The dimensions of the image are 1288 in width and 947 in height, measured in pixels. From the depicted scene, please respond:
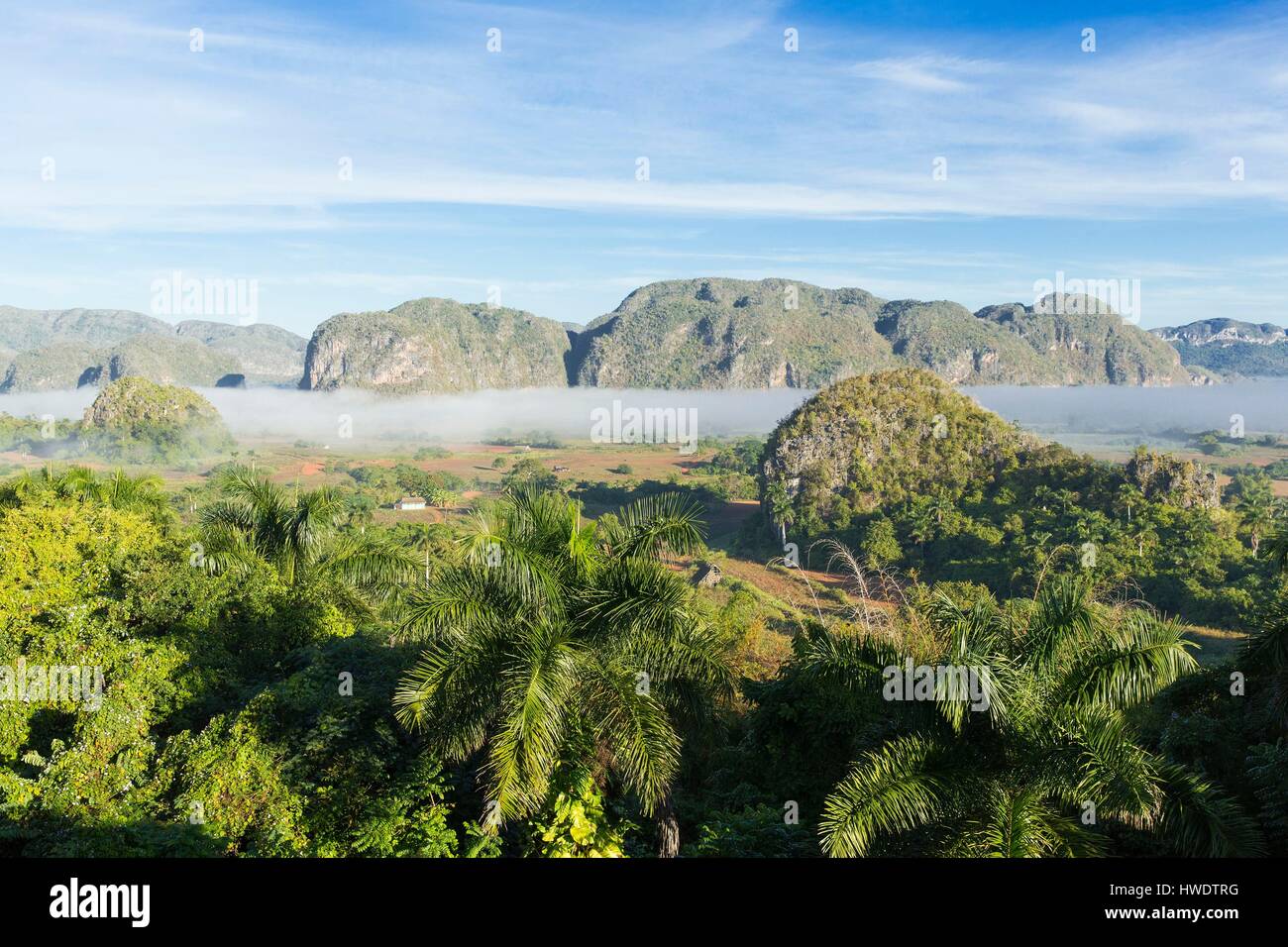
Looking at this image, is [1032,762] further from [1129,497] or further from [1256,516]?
[1256,516]

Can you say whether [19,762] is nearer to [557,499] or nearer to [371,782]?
[371,782]

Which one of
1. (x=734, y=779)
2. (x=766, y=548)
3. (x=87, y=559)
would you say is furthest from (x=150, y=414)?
(x=734, y=779)

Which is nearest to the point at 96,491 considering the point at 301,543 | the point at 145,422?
the point at 301,543

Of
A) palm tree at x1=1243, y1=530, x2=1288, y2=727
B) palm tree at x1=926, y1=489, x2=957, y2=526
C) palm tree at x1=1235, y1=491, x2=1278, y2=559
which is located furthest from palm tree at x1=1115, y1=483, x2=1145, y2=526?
palm tree at x1=1243, y1=530, x2=1288, y2=727

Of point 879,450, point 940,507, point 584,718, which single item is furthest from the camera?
point 879,450

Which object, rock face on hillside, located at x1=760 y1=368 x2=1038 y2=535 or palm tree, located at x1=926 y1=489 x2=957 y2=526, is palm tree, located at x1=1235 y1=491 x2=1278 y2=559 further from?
palm tree, located at x1=926 y1=489 x2=957 y2=526

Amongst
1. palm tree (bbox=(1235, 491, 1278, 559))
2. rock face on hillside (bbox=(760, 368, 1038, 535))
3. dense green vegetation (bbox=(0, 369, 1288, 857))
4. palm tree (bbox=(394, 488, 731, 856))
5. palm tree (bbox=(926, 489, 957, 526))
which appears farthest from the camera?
rock face on hillside (bbox=(760, 368, 1038, 535))
